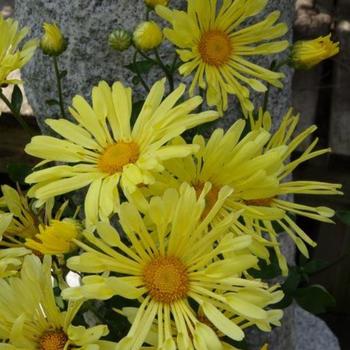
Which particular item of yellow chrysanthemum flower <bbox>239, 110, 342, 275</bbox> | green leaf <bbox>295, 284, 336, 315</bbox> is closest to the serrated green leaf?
green leaf <bbox>295, 284, 336, 315</bbox>

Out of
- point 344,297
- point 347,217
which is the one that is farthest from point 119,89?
point 344,297

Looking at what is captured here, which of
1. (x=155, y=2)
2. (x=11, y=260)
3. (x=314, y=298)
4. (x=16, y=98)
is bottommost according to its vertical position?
(x=314, y=298)

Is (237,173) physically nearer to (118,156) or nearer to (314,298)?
(118,156)

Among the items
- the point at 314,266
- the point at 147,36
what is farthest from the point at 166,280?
the point at 314,266

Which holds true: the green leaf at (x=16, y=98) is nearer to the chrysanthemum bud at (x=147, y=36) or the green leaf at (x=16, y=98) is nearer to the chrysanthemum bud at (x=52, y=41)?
the chrysanthemum bud at (x=52, y=41)

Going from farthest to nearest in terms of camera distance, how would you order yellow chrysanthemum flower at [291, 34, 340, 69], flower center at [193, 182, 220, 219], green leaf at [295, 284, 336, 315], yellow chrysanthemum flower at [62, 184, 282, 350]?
green leaf at [295, 284, 336, 315]
yellow chrysanthemum flower at [291, 34, 340, 69]
flower center at [193, 182, 220, 219]
yellow chrysanthemum flower at [62, 184, 282, 350]

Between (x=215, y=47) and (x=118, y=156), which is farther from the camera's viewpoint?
(x=215, y=47)

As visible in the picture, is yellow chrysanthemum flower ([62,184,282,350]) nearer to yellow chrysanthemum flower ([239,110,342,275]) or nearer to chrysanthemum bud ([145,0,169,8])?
yellow chrysanthemum flower ([239,110,342,275])
